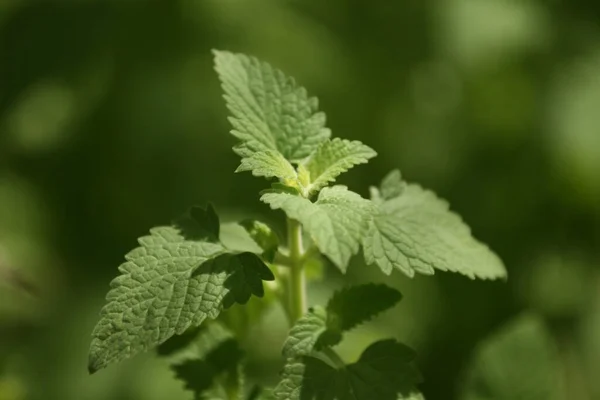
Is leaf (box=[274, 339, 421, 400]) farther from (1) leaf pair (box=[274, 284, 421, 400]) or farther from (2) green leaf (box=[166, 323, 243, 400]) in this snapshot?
(2) green leaf (box=[166, 323, 243, 400])

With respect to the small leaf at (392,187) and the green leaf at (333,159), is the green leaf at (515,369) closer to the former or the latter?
the small leaf at (392,187)

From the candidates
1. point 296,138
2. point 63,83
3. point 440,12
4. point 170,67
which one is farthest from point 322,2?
point 296,138

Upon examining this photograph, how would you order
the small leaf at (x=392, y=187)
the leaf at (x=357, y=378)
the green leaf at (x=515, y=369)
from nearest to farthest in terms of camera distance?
the leaf at (x=357, y=378)
the small leaf at (x=392, y=187)
the green leaf at (x=515, y=369)

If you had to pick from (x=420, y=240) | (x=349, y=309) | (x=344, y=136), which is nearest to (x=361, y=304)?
(x=349, y=309)

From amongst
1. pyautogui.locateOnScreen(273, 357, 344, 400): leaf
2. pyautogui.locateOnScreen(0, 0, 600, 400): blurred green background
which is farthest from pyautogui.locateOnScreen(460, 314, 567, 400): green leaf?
pyautogui.locateOnScreen(0, 0, 600, 400): blurred green background

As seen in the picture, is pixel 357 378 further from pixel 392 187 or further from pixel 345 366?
pixel 392 187

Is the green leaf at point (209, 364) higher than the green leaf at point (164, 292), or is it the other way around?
the green leaf at point (164, 292)

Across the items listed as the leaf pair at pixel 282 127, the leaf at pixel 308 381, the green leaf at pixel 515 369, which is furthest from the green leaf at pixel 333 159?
the green leaf at pixel 515 369

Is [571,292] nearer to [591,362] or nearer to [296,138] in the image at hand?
[591,362]
